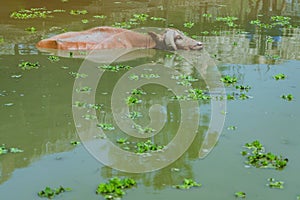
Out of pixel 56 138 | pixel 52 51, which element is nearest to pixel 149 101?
pixel 56 138

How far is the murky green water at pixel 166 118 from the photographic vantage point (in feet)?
19.7

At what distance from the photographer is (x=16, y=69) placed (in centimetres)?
1053

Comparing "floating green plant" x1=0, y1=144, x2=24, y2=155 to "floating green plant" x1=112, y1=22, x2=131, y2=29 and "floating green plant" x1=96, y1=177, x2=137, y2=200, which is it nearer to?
"floating green plant" x1=96, y1=177, x2=137, y2=200

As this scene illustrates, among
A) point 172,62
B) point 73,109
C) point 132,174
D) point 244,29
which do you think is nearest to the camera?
point 132,174

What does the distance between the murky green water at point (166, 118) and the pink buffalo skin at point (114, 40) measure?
383mm

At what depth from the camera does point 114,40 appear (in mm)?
12453

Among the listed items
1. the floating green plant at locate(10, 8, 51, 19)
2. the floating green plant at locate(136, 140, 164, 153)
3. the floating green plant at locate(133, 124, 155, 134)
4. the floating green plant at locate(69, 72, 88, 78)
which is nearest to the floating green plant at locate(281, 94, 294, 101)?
the floating green plant at locate(133, 124, 155, 134)

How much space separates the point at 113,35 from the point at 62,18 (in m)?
4.57

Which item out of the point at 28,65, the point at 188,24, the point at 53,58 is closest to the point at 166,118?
the point at 28,65

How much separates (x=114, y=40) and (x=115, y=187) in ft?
23.7

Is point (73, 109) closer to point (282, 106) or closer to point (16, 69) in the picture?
point (16, 69)

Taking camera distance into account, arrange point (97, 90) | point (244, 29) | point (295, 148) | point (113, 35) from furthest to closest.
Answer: point (244, 29) → point (113, 35) → point (97, 90) → point (295, 148)

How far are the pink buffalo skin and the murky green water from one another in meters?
0.38

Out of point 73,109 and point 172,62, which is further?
point 172,62
